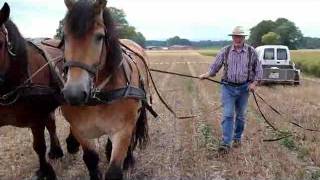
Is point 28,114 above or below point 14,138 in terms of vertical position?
above

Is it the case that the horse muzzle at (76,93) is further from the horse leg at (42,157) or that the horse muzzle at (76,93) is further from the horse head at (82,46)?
the horse leg at (42,157)

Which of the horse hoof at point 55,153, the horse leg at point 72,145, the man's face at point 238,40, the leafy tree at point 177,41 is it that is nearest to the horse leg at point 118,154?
the horse leg at point 72,145

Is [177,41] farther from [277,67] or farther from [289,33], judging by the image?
[277,67]

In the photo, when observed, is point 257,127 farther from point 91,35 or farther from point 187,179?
point 91,35

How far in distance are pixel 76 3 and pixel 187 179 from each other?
108 inches

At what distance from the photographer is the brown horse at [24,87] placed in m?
5.59

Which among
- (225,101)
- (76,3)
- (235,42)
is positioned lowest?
(225,101)

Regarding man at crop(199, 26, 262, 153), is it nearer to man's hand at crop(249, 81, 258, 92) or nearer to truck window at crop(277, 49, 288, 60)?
man's hand at crop(249, 81, 258, 92)

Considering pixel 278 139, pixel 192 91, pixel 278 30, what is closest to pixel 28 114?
pixel 278 139

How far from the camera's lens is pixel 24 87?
19.3 ft

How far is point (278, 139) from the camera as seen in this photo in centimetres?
829

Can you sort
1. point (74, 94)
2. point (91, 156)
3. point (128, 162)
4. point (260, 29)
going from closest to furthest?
point (74, 94), point (91, 156), point (128, 162), point (260, 29)

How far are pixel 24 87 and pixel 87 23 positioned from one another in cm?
153

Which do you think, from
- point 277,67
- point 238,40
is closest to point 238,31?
point 238,40
